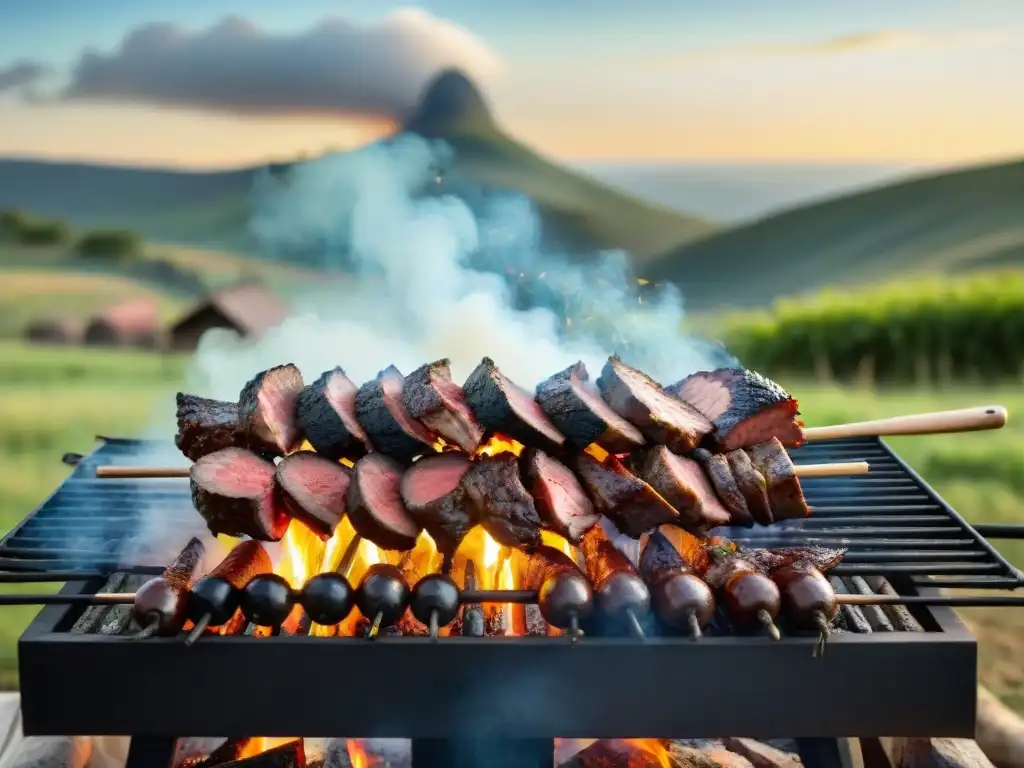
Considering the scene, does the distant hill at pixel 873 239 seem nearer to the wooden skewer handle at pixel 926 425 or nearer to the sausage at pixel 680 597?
the wooden skewer handle at pixel 926 425

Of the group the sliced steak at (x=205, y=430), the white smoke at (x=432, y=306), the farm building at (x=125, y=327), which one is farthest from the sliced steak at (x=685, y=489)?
the farm building at (x=125, y=327)

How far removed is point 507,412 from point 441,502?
1.02 feet

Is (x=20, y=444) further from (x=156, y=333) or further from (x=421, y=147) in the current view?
(x=421, y=147)

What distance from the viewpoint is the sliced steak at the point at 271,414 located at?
2818mm

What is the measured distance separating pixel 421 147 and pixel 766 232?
5.91 m

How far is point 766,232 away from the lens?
434 inches

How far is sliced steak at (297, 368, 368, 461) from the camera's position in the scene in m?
2.84

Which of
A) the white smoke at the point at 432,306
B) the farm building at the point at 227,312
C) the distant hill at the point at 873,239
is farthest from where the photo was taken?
the distant hill at the point at 873,239

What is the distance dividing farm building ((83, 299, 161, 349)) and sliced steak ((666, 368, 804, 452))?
744 centimetres

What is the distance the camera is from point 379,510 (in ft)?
8.64

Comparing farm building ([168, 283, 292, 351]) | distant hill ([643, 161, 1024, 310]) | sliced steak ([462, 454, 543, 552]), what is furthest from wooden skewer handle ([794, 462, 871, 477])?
distant hill ([643, 161, 1024, 310])

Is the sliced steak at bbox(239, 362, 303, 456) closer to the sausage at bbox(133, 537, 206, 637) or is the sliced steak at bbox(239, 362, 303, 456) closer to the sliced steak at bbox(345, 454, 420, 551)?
the sliced steak at bbox(345, 454, 420, 551)

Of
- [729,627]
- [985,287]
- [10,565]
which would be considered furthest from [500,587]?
[985,287]

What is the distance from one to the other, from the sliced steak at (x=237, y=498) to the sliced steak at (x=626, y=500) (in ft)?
2.91
